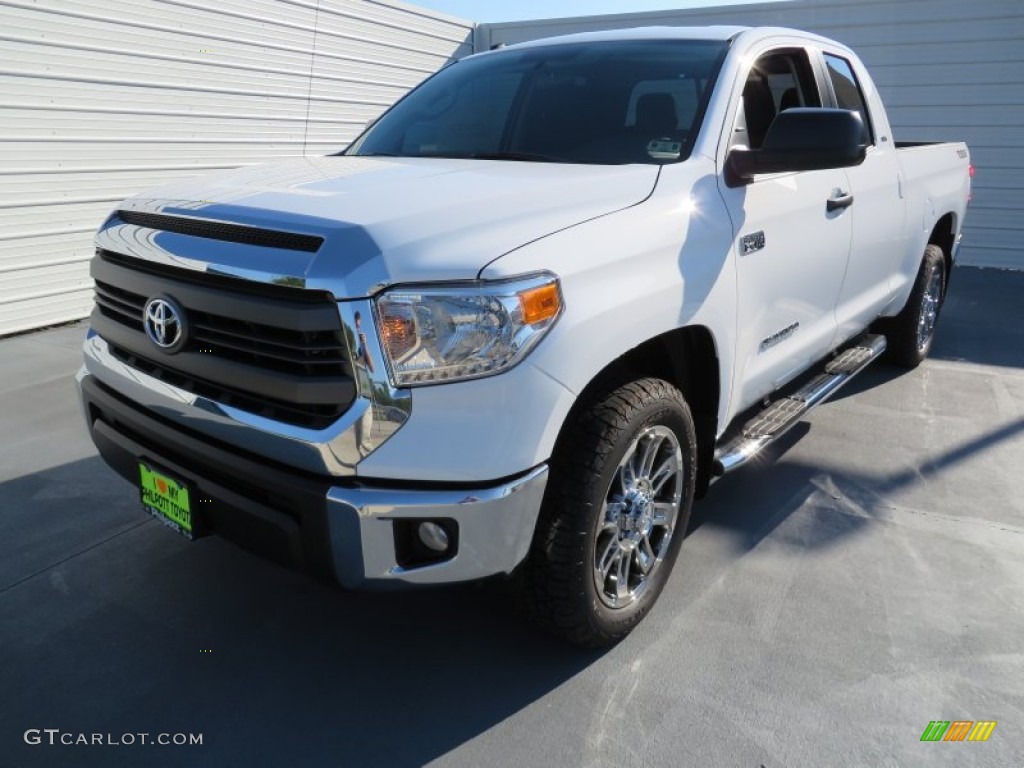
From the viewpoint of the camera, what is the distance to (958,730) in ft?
6.87

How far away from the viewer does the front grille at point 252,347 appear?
1.81 meters

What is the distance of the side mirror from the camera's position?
98.1 inches

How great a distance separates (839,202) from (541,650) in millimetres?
2220

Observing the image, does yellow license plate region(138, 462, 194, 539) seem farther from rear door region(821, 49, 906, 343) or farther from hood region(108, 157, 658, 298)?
rear door region(821, 49, 906, 343)

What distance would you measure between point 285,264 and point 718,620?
1.78 meters

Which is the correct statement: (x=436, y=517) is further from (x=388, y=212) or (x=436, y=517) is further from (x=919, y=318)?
(x=919, y=318)

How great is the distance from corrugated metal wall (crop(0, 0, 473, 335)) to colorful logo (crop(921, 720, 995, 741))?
6.87 m

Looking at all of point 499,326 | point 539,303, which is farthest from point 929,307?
point 499,326

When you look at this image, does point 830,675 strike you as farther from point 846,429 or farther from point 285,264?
point 846,429

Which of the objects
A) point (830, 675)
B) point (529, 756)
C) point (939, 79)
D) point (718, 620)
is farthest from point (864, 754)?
point (939, 79)

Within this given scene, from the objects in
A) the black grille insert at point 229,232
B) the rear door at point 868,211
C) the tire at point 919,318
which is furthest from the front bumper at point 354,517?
the tire at point 919,318

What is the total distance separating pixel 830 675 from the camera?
7.57ft

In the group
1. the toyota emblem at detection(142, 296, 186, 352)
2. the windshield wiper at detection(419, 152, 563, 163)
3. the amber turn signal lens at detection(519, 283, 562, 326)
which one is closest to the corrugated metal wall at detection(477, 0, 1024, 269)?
the windshield wiper at detection(419, 152, 563, 163)

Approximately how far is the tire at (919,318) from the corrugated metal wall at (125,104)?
649cm
